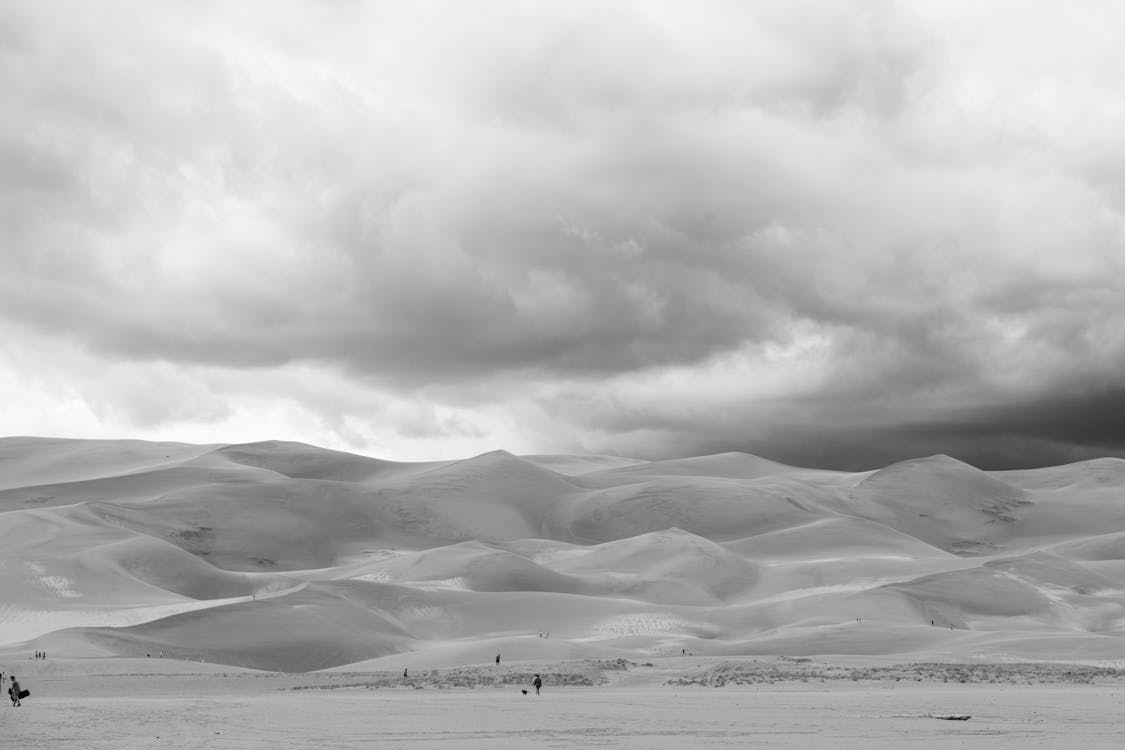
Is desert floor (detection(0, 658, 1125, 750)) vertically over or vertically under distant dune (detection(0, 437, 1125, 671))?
under

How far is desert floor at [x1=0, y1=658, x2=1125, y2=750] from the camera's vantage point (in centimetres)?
4050

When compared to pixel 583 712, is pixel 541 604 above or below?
above

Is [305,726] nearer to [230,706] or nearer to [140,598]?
[230,706]

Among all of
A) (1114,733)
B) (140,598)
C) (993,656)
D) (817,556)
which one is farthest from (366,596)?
(1114,733)

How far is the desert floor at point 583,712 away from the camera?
Answer: 1594 inches

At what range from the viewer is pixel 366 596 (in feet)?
437

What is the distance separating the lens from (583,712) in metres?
51.1

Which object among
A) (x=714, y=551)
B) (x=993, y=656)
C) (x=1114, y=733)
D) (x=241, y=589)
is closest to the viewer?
(x=1114, y=733)

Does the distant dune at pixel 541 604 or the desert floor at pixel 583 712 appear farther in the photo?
the distant dune at pixel 541 604

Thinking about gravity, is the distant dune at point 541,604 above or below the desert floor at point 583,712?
above

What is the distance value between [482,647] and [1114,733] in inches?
2225

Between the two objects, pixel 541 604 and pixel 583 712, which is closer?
pixel 583 712

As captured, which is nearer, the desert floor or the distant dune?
the desert floor

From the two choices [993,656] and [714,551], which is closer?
[993,656]
